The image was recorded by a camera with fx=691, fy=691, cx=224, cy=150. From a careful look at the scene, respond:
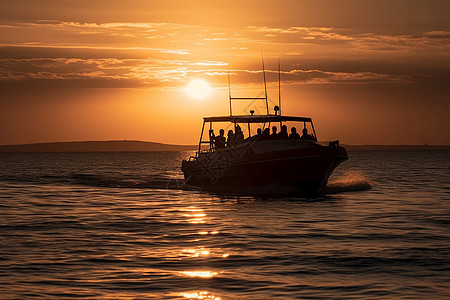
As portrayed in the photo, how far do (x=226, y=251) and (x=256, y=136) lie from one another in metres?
14.6

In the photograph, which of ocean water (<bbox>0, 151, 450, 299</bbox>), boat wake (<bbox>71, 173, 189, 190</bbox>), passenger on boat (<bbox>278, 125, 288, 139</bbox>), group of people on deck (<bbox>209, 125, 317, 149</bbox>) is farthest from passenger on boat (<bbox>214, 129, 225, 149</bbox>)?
boat wake (<bbox>71, 173, 189, 190</bbox>)

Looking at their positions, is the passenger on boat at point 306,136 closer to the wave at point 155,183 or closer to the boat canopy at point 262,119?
the boat canopy at point 262,119

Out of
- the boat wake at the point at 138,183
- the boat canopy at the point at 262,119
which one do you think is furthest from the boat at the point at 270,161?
the boat wake at the point at 138,183

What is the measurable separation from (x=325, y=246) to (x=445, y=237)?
152 inches

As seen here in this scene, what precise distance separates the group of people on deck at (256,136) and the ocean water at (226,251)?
10.8 ft

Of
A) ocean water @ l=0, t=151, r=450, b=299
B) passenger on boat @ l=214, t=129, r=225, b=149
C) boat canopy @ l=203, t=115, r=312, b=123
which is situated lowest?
ocean water @ l=0, t=151, r=450, b=299

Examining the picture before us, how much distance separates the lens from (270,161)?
2941 cm

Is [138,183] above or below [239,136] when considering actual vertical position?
below

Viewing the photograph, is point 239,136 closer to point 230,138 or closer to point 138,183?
point 230,138

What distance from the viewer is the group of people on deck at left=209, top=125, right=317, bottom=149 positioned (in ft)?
97.9

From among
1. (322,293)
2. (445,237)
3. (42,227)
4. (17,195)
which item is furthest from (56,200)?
(322,293)

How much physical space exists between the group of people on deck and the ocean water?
3296mm

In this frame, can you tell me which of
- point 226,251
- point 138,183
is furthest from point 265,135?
point 138,183

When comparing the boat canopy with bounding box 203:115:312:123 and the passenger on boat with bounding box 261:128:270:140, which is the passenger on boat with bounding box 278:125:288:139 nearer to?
the passenger on boat with bounding box 261:128:270:140
